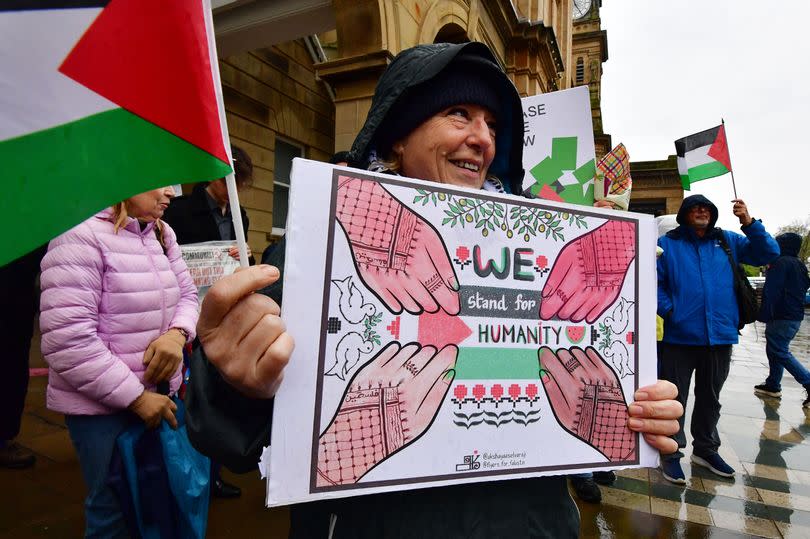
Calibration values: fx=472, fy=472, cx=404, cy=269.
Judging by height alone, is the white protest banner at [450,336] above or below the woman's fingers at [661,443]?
above

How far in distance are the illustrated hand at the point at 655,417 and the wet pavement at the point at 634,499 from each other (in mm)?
2139

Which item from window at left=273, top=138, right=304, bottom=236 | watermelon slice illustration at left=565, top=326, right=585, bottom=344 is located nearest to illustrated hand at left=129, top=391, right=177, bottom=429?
watermelon slice illustration at left=565, top=326, right=585, bottom=344

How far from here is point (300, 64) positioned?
8758 mm

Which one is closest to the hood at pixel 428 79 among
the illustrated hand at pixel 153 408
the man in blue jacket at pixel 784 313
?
the illustrated hand at pixel 153 408

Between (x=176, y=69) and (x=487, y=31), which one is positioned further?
(x=487, y=31)

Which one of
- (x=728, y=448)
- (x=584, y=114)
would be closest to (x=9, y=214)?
(x=584, y=114)

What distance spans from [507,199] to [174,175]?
0.64 meters

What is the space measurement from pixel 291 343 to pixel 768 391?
27.2 ft

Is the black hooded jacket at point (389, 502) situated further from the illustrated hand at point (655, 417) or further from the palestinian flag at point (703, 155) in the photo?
the palestinian flag at point (703, 155)

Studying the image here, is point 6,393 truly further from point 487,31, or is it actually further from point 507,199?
point 487,31

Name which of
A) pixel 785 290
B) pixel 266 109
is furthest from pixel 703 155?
pixel 266 109

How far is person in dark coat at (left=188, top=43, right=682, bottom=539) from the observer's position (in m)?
0.77

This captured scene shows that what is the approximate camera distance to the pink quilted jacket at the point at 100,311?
4.86ft

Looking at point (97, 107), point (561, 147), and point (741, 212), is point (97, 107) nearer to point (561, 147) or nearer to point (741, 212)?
point (561, 147)
